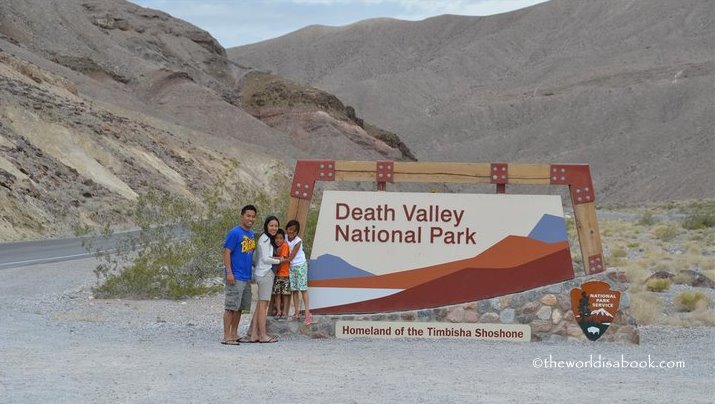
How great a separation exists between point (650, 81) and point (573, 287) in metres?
123

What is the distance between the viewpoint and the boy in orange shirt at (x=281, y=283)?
12.4 metres

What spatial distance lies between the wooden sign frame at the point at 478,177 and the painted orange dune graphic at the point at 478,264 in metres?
0.33

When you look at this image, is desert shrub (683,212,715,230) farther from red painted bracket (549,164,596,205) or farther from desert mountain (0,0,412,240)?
red painted bracket (549,164,596,205)

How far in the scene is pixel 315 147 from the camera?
3260 inches

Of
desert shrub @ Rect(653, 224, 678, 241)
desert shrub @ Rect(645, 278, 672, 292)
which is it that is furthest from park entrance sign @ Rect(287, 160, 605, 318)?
desert shrub @ Rect(653, 224, 678, 241)

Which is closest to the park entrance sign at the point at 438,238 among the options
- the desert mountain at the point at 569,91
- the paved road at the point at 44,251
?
the paved road at the point at 44,251

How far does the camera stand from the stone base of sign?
12.5 meters

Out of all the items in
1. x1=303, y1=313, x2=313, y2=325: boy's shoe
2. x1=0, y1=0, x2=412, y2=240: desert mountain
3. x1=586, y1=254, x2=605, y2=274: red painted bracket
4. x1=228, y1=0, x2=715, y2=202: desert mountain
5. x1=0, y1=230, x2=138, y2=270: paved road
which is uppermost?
x1=228, y1=0, x2=715, y2=202: desert mountain

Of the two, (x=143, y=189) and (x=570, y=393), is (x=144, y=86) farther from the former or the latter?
(x=570, y=393)

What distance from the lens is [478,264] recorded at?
12773 millimetres

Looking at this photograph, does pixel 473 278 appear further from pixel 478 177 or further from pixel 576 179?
pixel 576 179

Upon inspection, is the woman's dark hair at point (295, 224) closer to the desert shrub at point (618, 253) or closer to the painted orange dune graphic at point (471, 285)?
the painted orange dune graphic at point (471, 285)

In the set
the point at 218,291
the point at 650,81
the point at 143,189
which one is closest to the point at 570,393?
the point at 218,291

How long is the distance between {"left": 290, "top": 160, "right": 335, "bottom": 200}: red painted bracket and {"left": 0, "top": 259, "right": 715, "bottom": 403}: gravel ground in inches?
69.9
